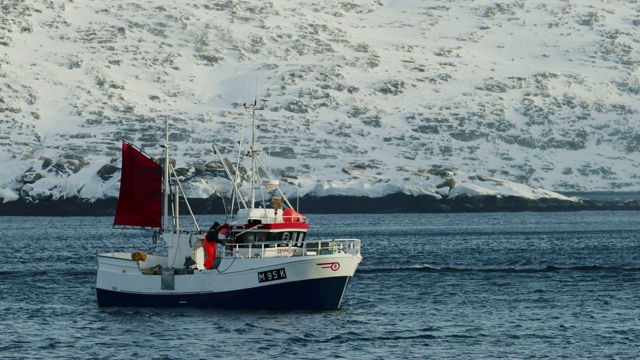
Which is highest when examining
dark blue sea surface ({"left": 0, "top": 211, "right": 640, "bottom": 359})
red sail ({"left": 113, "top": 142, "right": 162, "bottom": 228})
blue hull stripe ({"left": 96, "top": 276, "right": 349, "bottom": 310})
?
red sail ({"left": 113, "top": 142, "right": 162, "bottom": 228})

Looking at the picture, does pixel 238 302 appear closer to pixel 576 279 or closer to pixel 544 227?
pixel 576 279

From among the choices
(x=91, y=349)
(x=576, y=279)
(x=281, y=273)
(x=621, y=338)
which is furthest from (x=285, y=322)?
(x=576, y=279)

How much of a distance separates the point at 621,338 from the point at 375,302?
1929cm

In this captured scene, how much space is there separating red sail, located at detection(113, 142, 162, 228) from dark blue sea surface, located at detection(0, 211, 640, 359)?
5766 millimetres

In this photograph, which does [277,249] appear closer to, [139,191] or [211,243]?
[211,243]

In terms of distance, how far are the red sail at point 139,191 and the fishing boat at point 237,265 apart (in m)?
0.06

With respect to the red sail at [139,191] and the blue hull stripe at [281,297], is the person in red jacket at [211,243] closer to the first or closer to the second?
the blue hull stripe at [281,297]

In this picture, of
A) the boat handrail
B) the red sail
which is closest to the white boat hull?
the boat handrail

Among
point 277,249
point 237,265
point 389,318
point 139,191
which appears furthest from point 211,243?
point 389,318

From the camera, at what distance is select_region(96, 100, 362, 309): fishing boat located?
74.2 m

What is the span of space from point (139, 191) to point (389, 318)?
1740cm

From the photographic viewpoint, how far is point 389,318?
248 ft

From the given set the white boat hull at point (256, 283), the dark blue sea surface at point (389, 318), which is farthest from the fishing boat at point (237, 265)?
the dark blue sea surface at point (389, 318)

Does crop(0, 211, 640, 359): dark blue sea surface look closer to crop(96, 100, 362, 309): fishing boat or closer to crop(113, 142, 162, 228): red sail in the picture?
crop(96, 100, 362, 309): fishing boat
